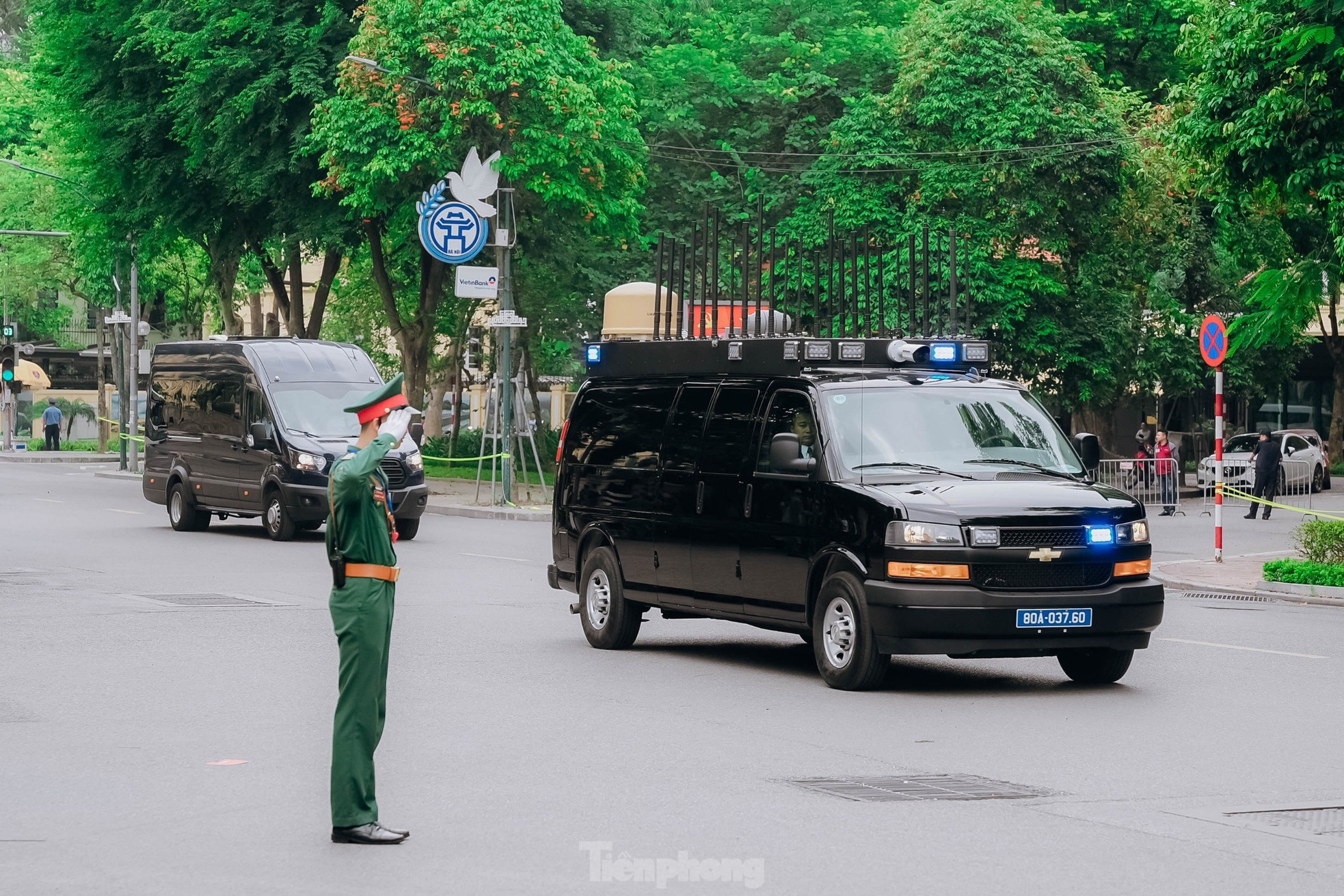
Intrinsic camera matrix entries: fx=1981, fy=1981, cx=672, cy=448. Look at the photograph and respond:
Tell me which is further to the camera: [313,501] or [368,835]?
[313,501]

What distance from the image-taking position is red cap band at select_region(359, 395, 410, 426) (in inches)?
308

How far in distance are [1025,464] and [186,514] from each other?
18.2m

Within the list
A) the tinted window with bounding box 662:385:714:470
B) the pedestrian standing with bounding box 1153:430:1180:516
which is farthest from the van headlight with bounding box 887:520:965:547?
the pedestrian standing with bounding box 1153:430:1180:516

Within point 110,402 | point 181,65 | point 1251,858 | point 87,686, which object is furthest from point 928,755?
point 110,402

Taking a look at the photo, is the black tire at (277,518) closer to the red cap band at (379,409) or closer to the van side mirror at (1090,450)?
the van side mirror at (1090,450)

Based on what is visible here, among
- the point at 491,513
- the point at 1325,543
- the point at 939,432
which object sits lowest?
the point at 491,513

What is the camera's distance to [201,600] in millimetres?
17859

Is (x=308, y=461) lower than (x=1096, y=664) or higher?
higher

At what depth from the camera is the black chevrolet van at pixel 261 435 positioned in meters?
26.0

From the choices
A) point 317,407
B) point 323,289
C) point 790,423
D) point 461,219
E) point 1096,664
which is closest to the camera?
point 1096,664

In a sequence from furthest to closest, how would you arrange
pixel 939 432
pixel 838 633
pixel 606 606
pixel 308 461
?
pixel 308 461, pixel 606 606, pixel 939 432, pixel 838 633

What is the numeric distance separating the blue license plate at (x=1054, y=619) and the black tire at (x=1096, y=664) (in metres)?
0.47

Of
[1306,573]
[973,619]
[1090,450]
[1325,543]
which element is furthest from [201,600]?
[1325,543]

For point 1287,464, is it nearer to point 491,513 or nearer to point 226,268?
point 491,513
